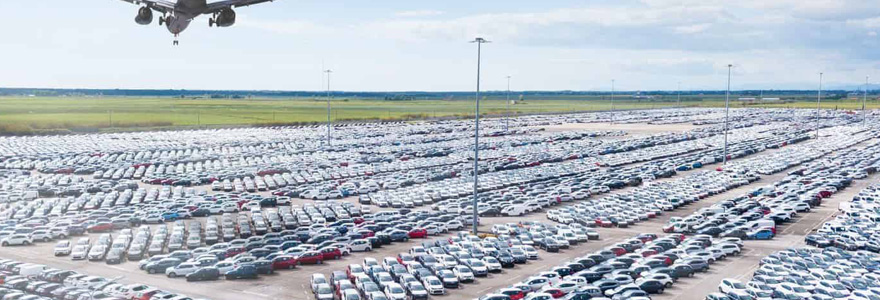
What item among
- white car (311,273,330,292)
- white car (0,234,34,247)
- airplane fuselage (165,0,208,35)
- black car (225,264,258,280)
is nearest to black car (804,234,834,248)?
white car (311,273,330,292)

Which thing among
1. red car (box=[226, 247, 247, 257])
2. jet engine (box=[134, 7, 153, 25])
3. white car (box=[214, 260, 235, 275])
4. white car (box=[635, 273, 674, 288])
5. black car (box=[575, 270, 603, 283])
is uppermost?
jet engine (box=[134, 7, 153, 25])

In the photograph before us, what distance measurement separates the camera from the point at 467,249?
100 feet

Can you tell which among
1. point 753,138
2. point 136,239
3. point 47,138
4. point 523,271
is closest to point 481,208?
point 523,271

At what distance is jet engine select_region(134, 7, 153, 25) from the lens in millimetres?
13984

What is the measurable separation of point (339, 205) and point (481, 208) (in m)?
8.03

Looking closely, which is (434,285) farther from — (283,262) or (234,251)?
(234,251)

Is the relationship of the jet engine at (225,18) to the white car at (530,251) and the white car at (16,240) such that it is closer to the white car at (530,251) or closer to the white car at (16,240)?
the white car at (530,251)

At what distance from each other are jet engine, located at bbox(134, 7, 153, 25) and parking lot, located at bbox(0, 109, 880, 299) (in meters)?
12.6

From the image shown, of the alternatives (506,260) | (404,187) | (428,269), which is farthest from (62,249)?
(404,187)

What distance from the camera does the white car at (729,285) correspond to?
24438 millimetres

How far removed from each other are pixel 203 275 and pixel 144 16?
15.0 metres

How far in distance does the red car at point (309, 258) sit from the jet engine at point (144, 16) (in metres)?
16.4

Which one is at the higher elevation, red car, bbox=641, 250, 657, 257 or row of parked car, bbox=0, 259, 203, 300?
red car, bbox=641, 250, 657, 257

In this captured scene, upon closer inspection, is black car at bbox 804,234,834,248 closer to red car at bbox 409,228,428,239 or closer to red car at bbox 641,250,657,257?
red car at bbox 641,250,657,257
